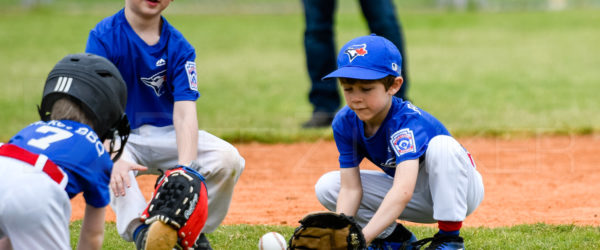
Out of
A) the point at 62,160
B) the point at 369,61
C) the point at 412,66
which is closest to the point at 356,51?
the point at 369,61

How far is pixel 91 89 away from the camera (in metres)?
2.83

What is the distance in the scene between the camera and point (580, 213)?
179 inches

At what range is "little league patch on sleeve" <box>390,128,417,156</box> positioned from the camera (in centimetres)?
338

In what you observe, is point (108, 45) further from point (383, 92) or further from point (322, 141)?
point (322, 141)

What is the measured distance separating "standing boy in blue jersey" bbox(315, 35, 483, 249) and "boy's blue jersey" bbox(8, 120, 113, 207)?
3.57 ft

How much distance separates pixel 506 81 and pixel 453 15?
10066mm

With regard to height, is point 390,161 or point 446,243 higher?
point 390,161

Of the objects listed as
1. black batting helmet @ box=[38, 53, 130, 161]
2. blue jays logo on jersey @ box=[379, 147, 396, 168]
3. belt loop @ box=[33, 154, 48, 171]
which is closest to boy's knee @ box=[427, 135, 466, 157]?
blue jays logo on jersey @ box=[379, 147, 396, 168]

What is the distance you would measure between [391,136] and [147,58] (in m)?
1.19

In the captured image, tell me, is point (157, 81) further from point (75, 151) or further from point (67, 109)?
point (75, 151)

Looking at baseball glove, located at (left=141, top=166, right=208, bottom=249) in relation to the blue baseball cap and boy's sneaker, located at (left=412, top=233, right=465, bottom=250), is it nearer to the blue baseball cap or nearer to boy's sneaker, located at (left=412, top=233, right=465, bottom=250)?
the blue baseball cap

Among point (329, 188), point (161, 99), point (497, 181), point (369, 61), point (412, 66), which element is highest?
point (369, 61)

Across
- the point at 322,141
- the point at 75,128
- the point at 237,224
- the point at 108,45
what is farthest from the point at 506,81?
the point at 75,128

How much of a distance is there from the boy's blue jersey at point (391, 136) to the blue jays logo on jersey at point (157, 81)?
2.80ft
